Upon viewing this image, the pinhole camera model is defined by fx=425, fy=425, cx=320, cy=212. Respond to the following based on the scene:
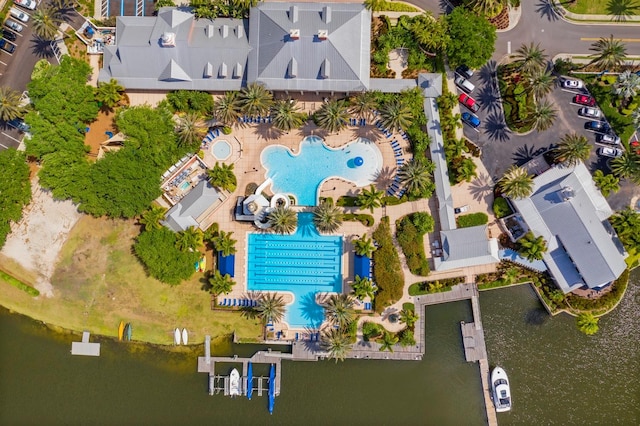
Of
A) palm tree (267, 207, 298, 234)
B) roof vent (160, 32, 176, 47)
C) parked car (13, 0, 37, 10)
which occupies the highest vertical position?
parked car (13, 0, 37, 10)

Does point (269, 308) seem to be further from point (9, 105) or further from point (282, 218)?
point (9, 105)

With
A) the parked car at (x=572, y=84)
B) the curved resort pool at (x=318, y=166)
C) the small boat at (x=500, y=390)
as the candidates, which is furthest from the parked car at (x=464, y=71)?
the small boat at (x=500, y=390)

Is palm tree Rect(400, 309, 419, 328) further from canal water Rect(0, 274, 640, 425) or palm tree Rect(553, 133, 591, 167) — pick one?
palm tree Rect(553, 133, 591, 167)

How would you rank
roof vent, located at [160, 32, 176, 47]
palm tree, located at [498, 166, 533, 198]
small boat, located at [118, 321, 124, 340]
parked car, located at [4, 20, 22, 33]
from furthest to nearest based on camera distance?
parked car, located at [4, 20, 22, 33] → small boat, located at [118, 321, 124, 340] → roof vent, located at [160, 32, 176, 47] → palm tree, located at [498, 166, 533, 198]

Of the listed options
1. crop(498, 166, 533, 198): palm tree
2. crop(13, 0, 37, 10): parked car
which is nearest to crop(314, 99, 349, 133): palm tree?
crop(498, 166, 533, 198): palm tree

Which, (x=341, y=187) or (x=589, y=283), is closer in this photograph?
(x=589, y=283)

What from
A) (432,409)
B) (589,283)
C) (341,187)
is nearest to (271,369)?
(432,409)

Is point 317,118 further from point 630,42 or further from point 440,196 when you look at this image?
point 630,42

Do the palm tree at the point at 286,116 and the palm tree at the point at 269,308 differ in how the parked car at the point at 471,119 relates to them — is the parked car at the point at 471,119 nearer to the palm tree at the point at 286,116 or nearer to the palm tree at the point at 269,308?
the palm tree at the point at 286,116
